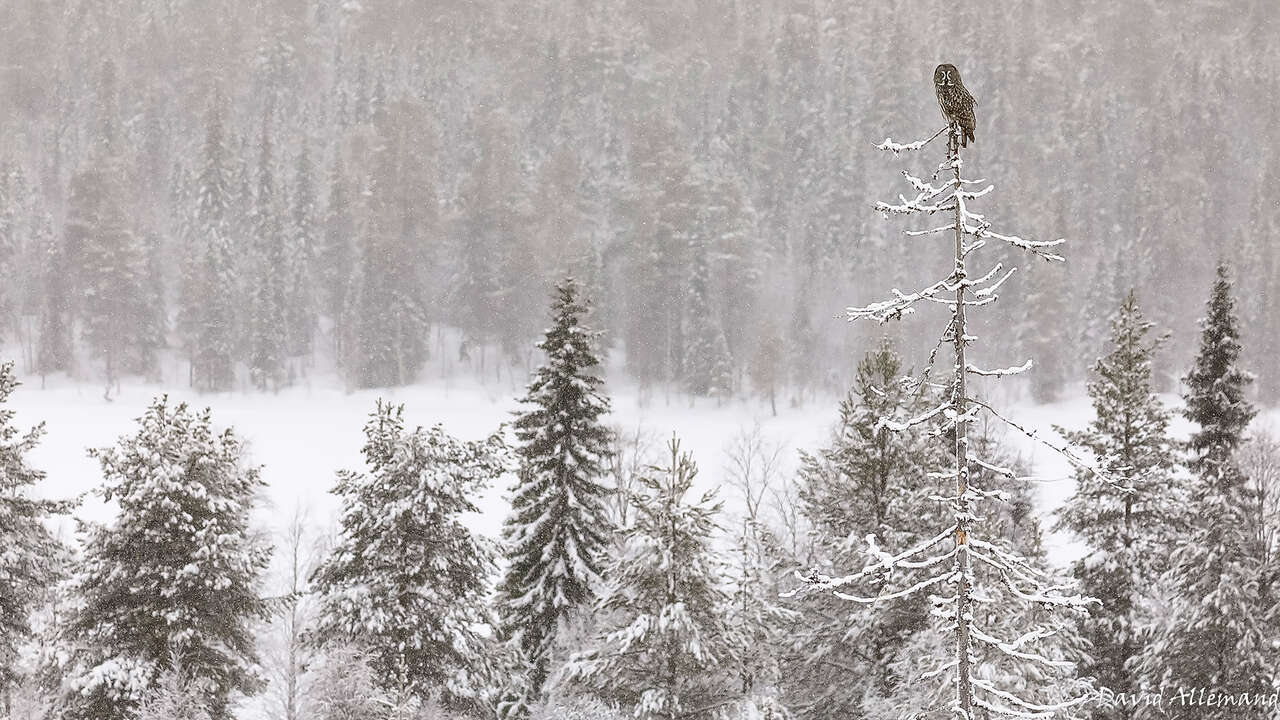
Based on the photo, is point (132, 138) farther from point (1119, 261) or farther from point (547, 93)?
point (1119, 261)

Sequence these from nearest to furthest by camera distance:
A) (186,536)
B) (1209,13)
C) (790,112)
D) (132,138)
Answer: (186,536) → (132,138) → (790,112) → (1209,13)

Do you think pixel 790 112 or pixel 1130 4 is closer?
pixel 790 112

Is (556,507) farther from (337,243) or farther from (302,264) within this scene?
(337,243)

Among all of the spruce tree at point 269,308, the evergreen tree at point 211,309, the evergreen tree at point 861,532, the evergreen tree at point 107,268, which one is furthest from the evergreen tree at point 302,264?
the evergreen tree at point 861,532

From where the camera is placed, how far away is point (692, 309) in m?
92.4

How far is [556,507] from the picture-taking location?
2606 centimetres

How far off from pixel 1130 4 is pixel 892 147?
15793 cm

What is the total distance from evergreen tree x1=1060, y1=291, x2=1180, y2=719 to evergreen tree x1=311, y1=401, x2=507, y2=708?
45.7ft

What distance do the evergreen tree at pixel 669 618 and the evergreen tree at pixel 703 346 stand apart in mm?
66477

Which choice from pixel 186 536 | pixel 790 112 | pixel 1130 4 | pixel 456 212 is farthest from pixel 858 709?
pixel 1130 4

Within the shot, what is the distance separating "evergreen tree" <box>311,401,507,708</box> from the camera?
22.6m

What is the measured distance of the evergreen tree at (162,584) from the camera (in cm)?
2102

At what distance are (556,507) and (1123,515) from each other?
43.7ft

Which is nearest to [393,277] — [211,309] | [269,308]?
[269,308]
